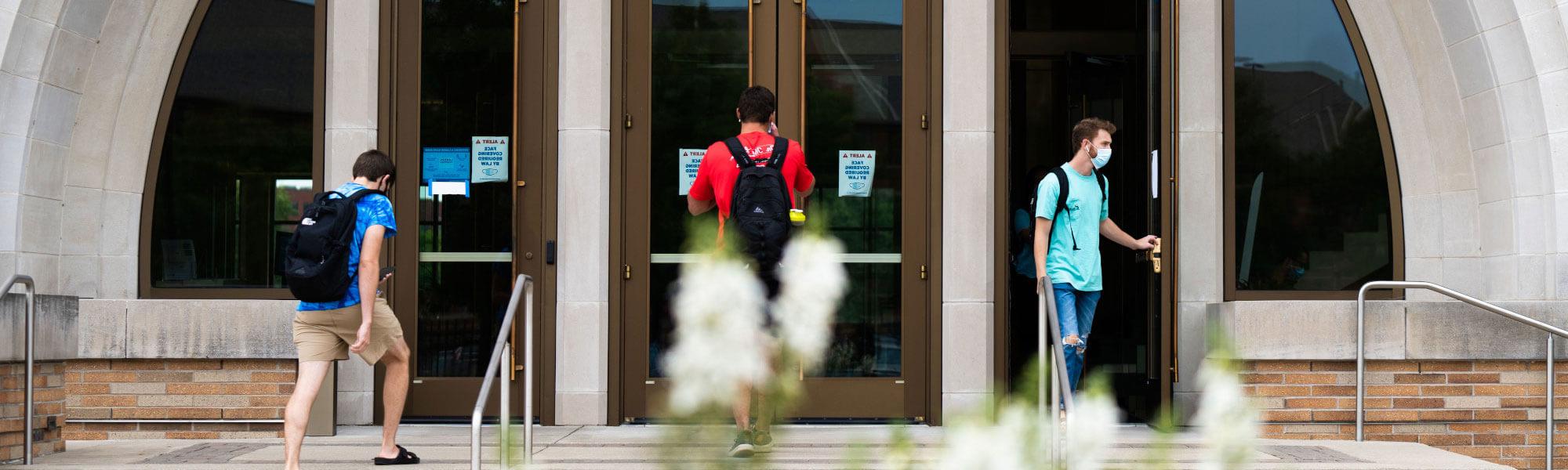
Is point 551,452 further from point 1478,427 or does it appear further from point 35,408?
point 1478,427

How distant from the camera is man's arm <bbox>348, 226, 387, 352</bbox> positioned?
5758 millimetres

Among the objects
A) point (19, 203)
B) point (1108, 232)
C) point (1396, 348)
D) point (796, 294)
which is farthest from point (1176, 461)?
point (19, 203)

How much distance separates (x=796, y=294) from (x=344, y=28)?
24.1 feet

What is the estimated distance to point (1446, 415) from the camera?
7555 millimetres

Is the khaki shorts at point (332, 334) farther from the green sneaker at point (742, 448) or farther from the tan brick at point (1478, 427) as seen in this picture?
the tan brick at point (1478, 427)

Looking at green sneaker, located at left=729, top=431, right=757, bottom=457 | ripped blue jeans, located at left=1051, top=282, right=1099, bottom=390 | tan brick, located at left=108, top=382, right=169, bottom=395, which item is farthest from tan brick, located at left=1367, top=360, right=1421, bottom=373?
tan brick, located at left=108, top=382, right=169, bottom=395

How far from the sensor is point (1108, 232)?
23.3 ft

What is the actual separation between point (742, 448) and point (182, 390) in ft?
22.5

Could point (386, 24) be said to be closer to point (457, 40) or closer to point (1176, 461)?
point (457, 40)

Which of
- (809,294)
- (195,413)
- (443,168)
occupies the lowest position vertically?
(195,413)

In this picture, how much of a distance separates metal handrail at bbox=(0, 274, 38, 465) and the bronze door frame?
78.6 inches

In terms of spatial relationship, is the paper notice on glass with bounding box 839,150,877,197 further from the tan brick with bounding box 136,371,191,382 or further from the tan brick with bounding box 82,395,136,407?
the tan brick with bounding box 82,395,136,407

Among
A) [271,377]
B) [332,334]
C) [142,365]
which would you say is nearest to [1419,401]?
[332,334]

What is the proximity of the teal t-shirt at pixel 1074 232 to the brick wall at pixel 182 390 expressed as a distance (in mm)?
4238
